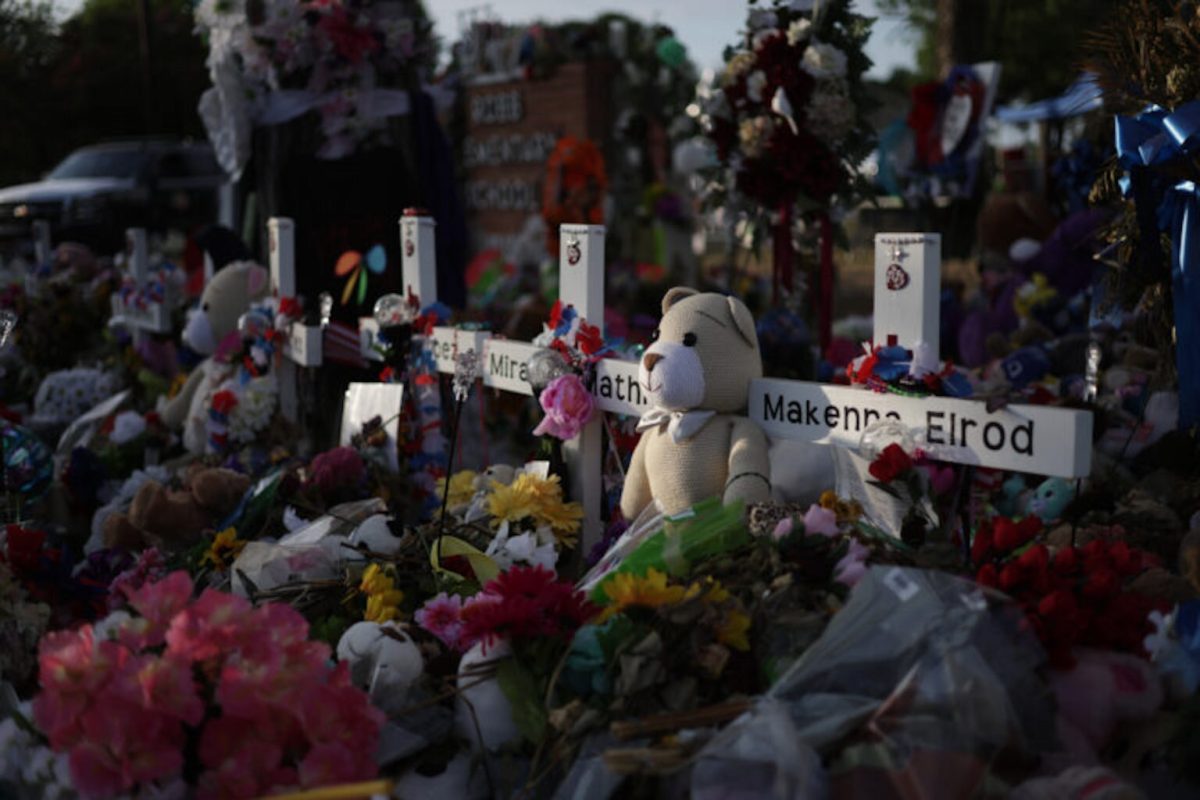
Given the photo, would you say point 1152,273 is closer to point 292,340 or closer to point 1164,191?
point 1164,191

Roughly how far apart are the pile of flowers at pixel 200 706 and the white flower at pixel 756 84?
4395 mm

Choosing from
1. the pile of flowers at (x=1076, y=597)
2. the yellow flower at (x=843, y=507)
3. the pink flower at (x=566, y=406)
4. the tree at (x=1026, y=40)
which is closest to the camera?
the pile of flowers at (x=1076, y=597)

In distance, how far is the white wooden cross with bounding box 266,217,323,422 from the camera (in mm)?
5098

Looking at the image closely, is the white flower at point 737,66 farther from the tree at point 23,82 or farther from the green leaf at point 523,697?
the tree at point 23,82

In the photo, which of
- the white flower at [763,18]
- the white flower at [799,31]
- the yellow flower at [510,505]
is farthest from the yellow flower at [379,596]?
the white flower at [763,18]

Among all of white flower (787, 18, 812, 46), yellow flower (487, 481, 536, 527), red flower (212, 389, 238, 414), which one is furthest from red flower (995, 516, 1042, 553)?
white flower (787, 18, 812, 46)

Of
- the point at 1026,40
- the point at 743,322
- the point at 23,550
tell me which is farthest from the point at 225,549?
the point at 1026,40

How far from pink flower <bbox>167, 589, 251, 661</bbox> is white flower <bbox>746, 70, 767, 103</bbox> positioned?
440cm

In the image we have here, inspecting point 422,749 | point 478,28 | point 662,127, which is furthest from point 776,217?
point 478,28

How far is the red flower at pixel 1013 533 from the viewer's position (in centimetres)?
244

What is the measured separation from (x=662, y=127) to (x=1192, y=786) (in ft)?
39.3

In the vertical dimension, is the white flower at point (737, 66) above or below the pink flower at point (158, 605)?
above

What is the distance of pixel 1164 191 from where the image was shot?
3434 mm

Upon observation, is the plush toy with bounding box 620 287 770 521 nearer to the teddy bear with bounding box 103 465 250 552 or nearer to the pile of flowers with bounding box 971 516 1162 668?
the pile of flowers with bounding box 971 516 1162 668
